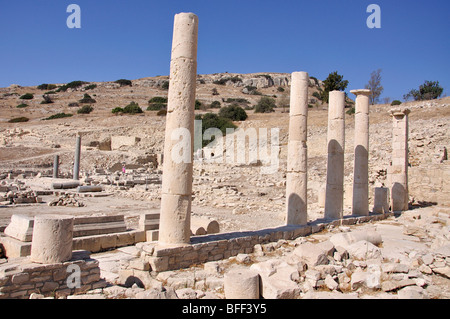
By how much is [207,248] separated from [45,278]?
3.02m

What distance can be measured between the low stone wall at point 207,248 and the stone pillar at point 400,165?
7.48m

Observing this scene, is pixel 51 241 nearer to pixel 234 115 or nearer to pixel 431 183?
pixel 431 183

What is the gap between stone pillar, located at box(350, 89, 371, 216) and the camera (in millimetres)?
13734

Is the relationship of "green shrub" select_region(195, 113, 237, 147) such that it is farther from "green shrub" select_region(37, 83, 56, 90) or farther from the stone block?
"green shrub" select_region(37, 83, 56, 90)

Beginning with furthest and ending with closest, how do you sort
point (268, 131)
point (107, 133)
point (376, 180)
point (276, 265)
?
point (107, 133) → point (268, 131) → point (376, 180) → point (276, 265)

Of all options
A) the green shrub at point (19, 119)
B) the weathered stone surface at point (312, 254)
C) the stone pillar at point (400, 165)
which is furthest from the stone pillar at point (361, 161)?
the green shrub at point (19, 119)

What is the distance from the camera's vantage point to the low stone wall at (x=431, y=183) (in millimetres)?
17344

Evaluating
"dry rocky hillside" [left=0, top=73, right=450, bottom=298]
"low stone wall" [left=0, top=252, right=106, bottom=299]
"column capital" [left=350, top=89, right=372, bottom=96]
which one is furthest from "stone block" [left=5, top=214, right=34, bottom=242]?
"column capital" [left=350, top=89, right=372, bottom=96]

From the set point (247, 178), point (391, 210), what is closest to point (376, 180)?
point (391, 210)

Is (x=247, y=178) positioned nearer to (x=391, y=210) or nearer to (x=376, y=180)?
(x=376, y=180)

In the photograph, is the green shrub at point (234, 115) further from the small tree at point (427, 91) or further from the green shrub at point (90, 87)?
the green shrub at point (90, 87)

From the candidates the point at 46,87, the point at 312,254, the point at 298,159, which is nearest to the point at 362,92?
the point at 298,159

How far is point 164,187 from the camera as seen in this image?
727 cm
